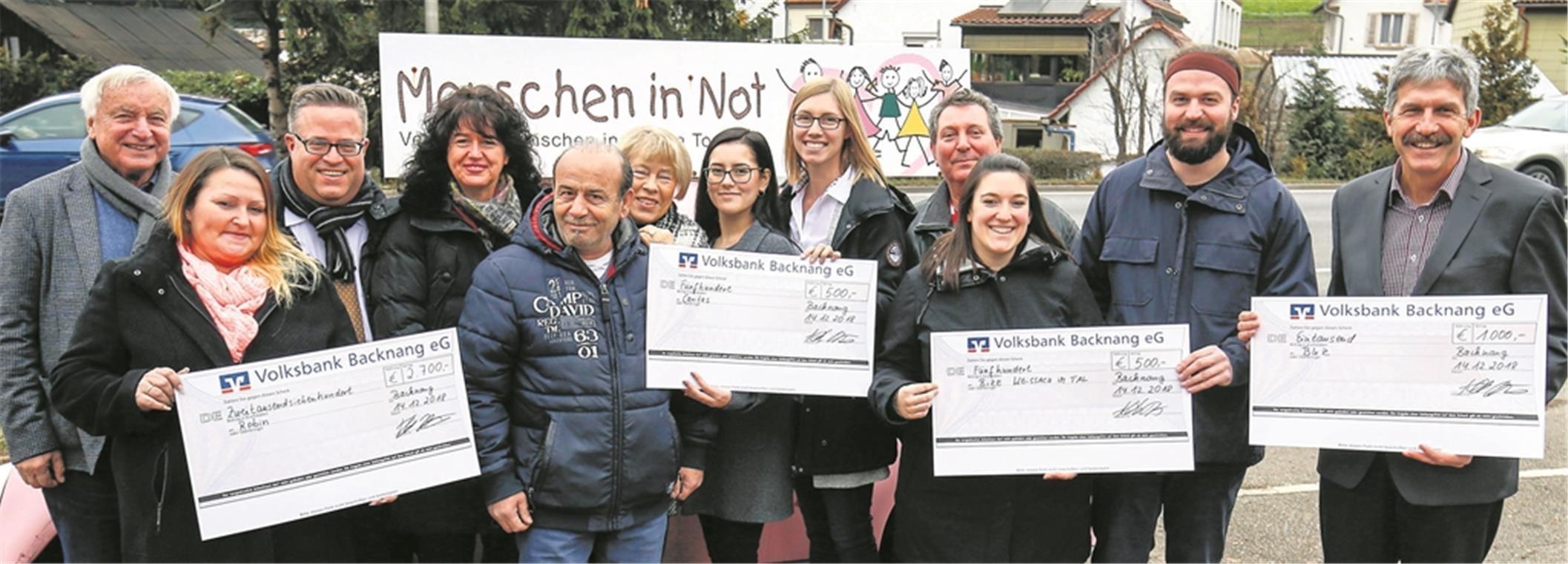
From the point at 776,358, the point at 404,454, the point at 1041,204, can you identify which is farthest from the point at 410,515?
the point at 1041,204

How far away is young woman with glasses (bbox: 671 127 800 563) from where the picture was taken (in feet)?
11.4

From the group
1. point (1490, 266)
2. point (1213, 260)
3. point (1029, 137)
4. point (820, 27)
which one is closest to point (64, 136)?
point (1213, 260)

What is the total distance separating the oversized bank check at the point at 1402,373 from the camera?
10.00ft

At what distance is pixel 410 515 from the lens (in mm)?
3271

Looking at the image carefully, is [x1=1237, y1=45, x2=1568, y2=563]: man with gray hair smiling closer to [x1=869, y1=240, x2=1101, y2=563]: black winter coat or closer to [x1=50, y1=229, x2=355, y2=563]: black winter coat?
[x1=869, y1=240, x2=1101, y2=563]: black winter coat

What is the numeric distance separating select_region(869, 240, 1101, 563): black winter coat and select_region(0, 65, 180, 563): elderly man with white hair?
2.31m

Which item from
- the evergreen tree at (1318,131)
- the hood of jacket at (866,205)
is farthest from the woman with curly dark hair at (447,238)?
the evergreen tree at (1318,131)

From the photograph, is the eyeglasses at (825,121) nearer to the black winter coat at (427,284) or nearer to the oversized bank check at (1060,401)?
the oversized bank check at (1060,401)

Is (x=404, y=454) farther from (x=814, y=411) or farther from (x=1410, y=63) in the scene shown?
(x=1410, y=63)

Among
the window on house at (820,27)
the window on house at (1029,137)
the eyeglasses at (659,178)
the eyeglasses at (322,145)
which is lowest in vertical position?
the eyeglasses at (659,178)

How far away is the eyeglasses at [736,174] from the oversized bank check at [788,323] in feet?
1.02

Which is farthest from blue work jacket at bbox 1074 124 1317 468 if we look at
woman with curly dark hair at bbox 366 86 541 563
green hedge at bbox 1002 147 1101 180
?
green hedge at bbox 1002 147 1101 180

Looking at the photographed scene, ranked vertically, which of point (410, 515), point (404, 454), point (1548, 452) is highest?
point (404, 454)

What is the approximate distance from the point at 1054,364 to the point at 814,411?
0.79 m
